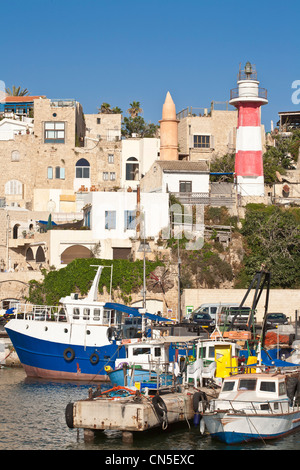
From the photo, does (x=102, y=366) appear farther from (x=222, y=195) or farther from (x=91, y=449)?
(x=222, y=195)

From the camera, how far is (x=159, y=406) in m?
24.7

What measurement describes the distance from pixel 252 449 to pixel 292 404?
270cm

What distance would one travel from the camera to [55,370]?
127ft

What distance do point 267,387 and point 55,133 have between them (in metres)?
52.8

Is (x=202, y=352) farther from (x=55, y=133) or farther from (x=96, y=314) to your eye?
(x=55, y=133)

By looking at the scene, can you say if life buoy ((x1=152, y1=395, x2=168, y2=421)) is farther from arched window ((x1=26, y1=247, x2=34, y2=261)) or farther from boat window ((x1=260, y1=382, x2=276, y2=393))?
arched window ((x1=26, y1=247, x2=34, y2=261))

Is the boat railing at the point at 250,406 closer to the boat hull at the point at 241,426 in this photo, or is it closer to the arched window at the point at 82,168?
the boat hull at the point at 241,426

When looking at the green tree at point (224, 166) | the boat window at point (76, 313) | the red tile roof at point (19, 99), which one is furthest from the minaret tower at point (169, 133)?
the boat window at point (76, 313)

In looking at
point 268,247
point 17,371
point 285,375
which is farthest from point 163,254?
point 285,375

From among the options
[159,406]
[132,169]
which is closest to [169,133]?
[132,169]

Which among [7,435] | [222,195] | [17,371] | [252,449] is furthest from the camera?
[222,195]

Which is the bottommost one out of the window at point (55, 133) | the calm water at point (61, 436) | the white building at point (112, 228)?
the calm water at point (61, 436)

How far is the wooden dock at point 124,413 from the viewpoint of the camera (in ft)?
77.9

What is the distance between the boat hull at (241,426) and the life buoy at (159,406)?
130cm
